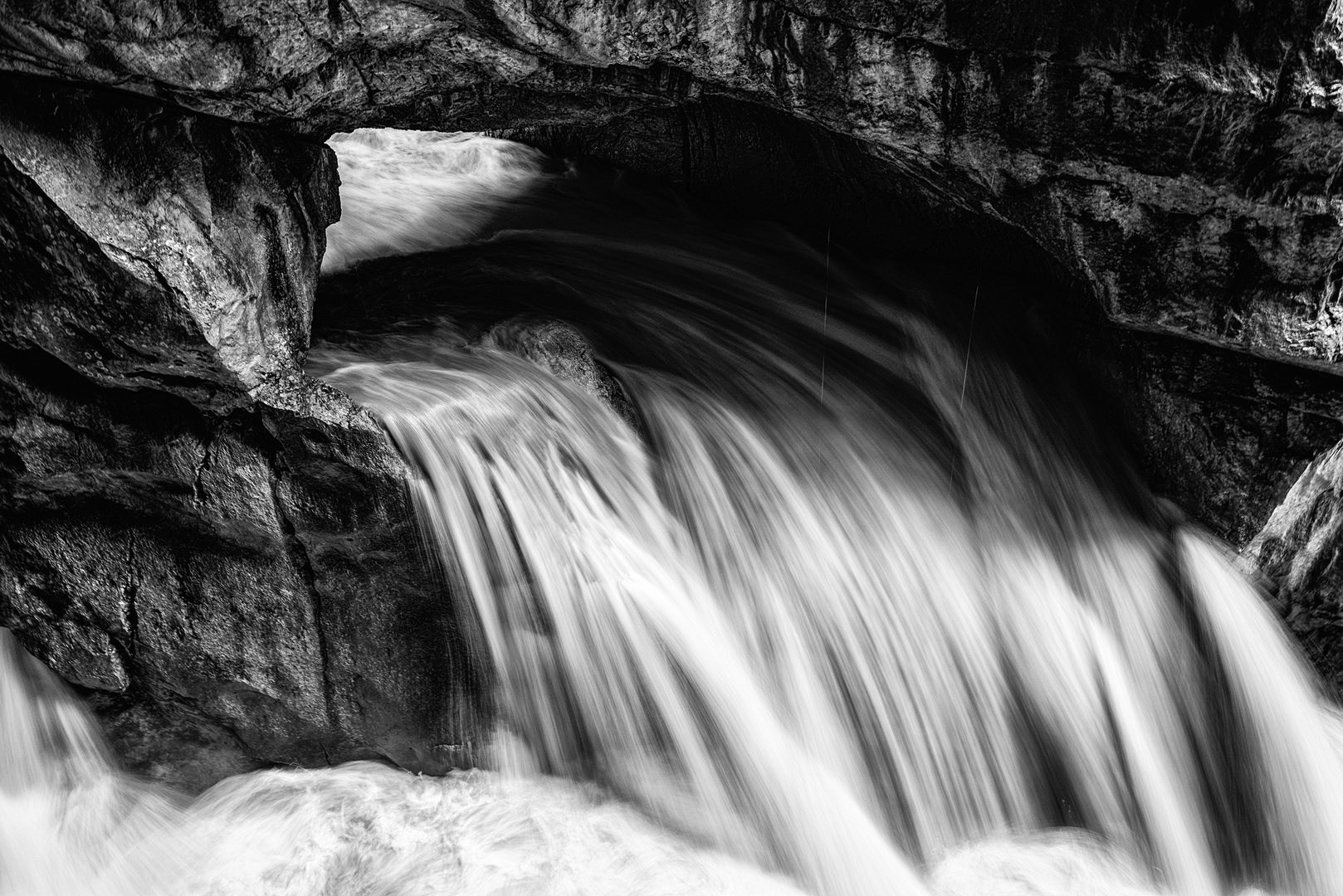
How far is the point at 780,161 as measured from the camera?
5125 millimetres

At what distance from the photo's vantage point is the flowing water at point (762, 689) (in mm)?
3531

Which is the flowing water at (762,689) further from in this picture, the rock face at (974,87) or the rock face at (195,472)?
the rock face at (974,87)

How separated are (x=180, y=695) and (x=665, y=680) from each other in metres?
1.72

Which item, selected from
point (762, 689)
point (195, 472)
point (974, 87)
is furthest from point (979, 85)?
point (195, 472)

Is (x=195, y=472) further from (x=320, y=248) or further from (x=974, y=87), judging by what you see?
(x=974, y=87)

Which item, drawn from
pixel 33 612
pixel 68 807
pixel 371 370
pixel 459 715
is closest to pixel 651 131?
pixel 371 370

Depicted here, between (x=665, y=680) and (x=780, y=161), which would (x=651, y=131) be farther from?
(x=665, y=680)

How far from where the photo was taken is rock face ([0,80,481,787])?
9.93ft

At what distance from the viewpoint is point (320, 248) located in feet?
12.2

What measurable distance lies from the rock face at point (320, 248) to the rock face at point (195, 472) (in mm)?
10

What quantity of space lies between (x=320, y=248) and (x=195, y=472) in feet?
3.00

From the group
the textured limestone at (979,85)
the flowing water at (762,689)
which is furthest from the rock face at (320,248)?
the flowing water at (762,689)

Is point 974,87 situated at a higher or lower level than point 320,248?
higher

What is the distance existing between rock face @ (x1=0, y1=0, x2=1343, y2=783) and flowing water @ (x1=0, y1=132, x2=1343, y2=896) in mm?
228
